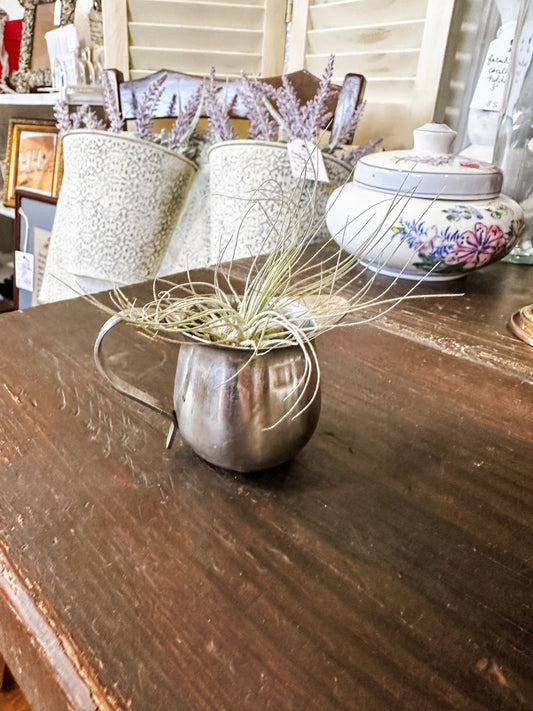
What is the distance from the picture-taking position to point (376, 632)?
297 millimetres

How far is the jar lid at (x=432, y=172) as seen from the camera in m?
0.77

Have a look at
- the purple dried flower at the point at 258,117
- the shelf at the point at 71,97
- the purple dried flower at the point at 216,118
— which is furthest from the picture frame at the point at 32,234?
the purple dried flower at the point at 258,117

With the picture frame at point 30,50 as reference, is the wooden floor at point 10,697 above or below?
below

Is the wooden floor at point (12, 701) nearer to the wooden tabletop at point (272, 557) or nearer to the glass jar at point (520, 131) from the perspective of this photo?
the wooden tabletop at point (272, 557)

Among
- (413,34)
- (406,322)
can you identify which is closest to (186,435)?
(406,322)

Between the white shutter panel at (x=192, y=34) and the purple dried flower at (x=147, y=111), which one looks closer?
the purple dried flower at (x=147, y=111)

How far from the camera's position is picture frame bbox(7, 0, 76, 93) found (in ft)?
6.55

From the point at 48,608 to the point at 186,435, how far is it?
152 millimetres

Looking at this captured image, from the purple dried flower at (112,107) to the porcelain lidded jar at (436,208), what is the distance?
2.34ft

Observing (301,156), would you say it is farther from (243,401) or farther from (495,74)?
(243,401)

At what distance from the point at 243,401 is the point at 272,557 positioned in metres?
0.11

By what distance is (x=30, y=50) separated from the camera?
2.05 meters

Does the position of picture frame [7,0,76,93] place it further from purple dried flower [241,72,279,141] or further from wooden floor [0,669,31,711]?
wooden floor [0,669,31,711]

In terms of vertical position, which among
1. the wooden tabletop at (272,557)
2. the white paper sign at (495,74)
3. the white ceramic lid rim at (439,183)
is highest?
the white paper sign at (495,74)
